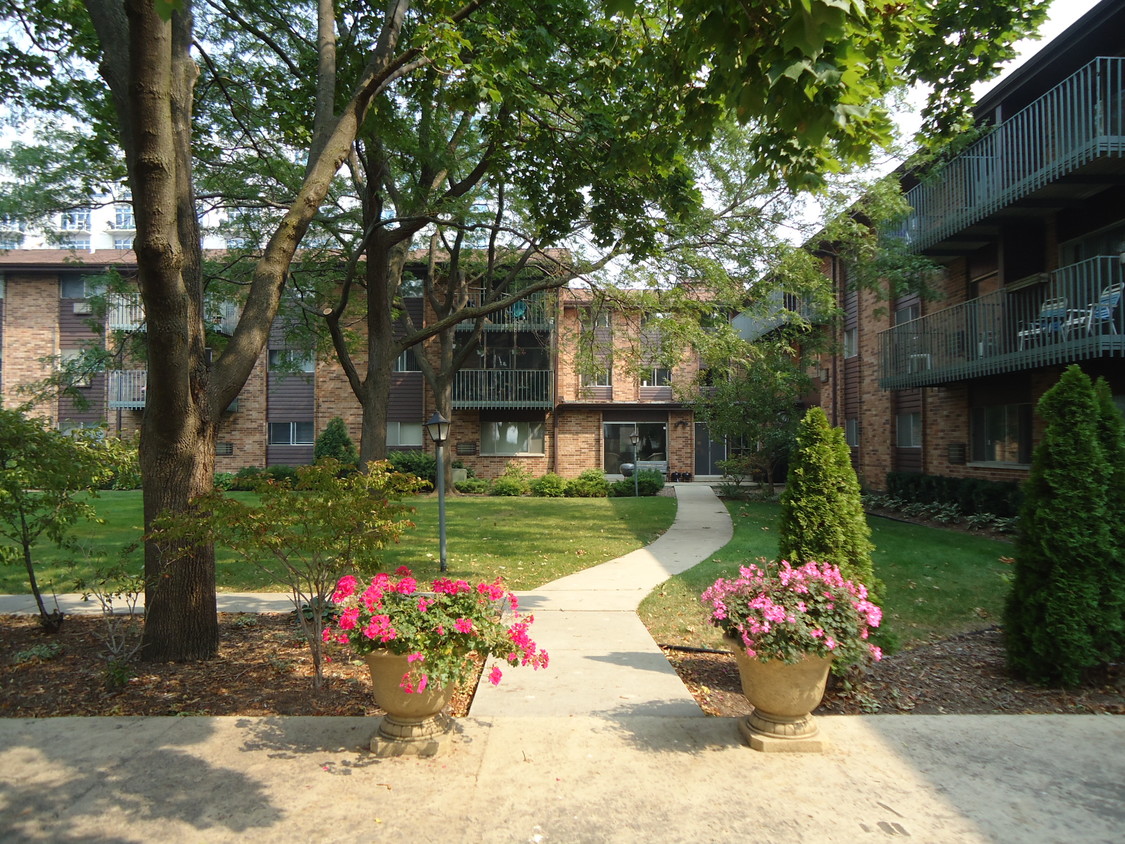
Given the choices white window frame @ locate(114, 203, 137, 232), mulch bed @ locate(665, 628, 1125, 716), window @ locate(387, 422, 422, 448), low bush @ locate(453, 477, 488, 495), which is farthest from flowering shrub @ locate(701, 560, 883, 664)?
window @ locate(387, 422, 422, 448)

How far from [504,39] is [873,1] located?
4172 millimetres

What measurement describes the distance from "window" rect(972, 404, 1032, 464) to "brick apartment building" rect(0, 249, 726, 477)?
12437mm

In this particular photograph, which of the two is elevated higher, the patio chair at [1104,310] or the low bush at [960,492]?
the patio chair at [1104,310]

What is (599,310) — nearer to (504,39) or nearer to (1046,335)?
(504,39)

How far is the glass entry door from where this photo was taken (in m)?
28.6

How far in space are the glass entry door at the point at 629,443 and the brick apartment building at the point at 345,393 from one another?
342 millimetres

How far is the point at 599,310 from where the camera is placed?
13461 millimetres

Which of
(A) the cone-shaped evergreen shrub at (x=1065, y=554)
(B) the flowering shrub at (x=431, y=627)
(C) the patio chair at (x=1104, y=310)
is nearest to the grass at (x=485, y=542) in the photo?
(B) the flowering shrub at (x=431, y=627)

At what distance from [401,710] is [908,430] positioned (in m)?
18.0

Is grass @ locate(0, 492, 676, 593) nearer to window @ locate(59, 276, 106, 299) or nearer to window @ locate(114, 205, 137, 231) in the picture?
window @ locate(114, 205, 137, 231)

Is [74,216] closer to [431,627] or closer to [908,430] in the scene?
[431,627]

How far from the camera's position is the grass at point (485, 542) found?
382 inches

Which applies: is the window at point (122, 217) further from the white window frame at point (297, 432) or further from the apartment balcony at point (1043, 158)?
the apartment balcony at point (1043, 158)

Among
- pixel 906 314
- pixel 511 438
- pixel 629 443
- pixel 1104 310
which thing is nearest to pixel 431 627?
pixel 1104 310
